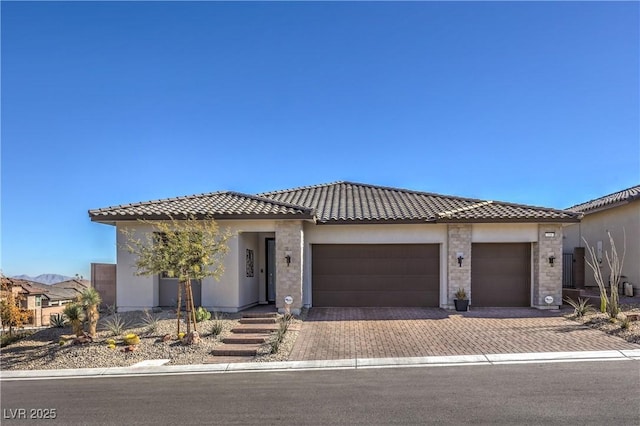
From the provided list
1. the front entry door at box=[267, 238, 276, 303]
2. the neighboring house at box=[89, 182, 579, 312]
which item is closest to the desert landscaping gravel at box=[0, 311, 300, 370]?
the neighboring house at box=[89, 182, 579, 312]

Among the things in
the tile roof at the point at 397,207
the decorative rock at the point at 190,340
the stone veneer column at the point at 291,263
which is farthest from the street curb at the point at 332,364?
the tile roof at the point at 397,207

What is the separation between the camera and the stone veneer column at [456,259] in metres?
15.9

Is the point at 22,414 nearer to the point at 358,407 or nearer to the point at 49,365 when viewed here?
the point at 49,365

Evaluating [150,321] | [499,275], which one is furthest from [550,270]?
[150,321]

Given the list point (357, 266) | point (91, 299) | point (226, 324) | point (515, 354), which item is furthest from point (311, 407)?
point (357, 266)

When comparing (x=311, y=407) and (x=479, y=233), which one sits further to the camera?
(x=479, y=233)

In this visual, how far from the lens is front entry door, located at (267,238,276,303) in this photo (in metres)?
18.0

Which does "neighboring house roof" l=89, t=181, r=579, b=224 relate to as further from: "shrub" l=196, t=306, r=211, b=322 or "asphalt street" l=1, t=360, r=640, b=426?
"asphalt street" l=1, t=360, r=640, b=426

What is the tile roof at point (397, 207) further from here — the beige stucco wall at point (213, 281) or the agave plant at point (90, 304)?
the agave plant at point (90, 304)

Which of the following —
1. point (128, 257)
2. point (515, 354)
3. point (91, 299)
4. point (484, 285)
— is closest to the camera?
point (515, 354)

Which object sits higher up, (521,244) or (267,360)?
(521,244)

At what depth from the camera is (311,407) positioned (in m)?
6.95

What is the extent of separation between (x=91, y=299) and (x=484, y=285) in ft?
41.3

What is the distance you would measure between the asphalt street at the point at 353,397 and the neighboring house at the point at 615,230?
32.4 feet
